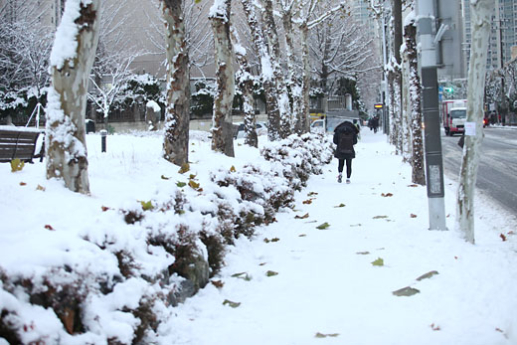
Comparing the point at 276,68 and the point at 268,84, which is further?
the point at 276,68

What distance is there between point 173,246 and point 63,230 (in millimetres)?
A: 1202

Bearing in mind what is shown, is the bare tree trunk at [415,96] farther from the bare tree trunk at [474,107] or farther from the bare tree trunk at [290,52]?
the bare tree trunk at [290,52]

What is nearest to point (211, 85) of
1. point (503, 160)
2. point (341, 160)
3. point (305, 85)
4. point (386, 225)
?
point (305, 85)

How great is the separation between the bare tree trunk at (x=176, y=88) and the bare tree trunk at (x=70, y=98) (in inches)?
→ 155

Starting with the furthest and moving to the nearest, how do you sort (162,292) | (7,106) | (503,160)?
(7,106)
(503,160)
(162,292)

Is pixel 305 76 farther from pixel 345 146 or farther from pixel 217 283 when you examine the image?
pixel 217 283

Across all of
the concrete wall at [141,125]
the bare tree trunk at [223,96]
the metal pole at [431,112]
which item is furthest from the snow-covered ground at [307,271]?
the concrete wall at [141,125]

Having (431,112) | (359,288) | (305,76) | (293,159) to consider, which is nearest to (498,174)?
(293,159)

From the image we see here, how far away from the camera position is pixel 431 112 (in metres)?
7.64

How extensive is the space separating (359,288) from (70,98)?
3.58 meters

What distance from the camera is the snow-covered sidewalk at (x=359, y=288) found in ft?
14.1

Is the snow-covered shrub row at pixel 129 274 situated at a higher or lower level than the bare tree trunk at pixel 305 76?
lower

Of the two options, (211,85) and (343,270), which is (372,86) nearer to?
(211,85)

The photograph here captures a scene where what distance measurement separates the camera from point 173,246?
504 centimetres
